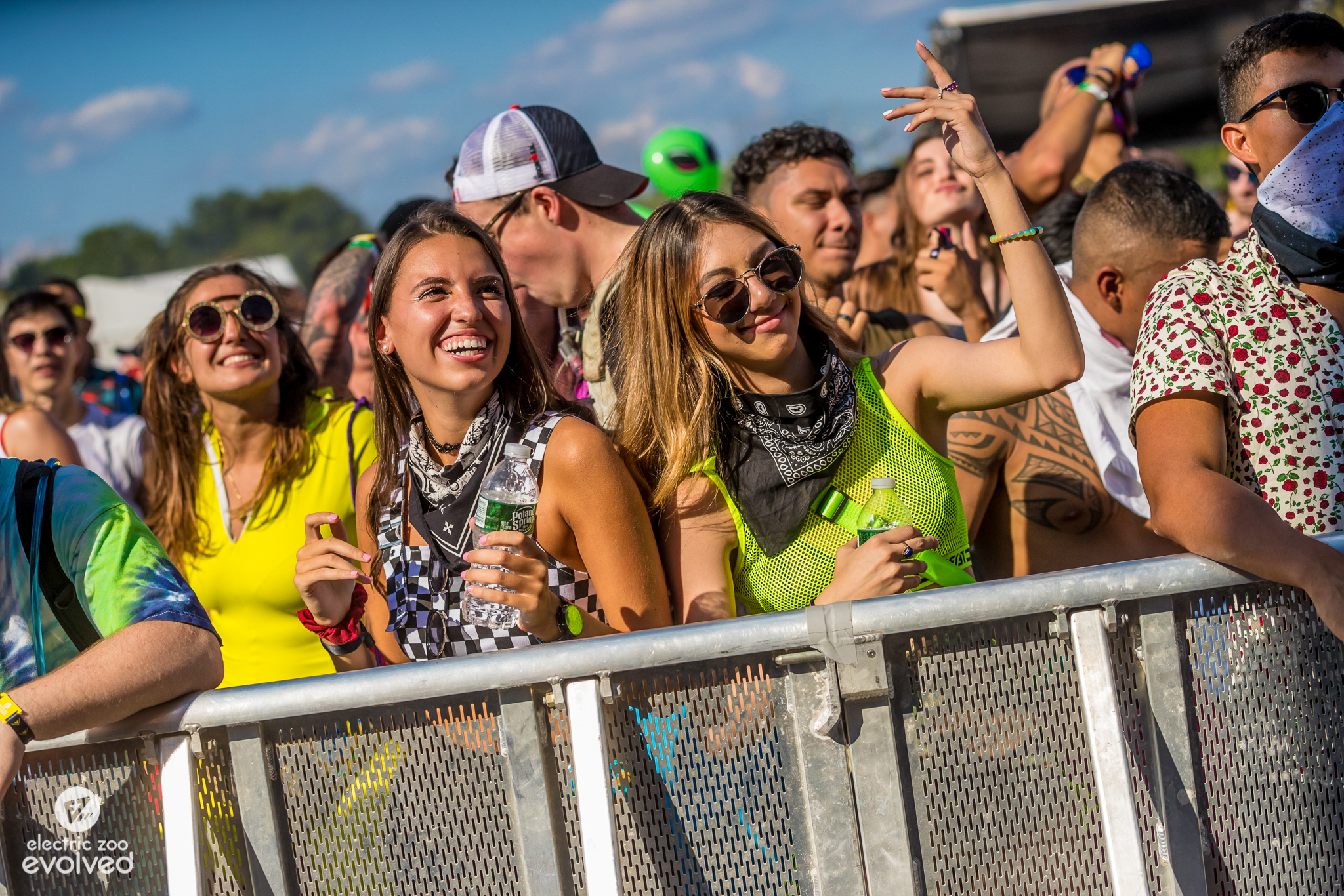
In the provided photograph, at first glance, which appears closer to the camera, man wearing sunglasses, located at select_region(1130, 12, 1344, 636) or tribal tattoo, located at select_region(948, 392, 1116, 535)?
man wearing sunglasses, located at select_region(1130, 12, 1344, 636)

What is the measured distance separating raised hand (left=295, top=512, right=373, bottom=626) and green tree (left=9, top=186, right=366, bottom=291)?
368 feet

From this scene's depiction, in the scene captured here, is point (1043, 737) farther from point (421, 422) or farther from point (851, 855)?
point (421, 422)

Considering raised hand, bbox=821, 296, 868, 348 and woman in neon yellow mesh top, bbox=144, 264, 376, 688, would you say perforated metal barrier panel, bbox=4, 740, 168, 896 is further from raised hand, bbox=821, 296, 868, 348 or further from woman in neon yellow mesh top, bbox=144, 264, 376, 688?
raised hand, bbox=821, 296, 868, 348

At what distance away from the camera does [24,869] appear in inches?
72.7

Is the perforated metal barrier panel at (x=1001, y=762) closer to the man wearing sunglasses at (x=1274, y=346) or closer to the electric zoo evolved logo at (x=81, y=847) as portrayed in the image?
the man wearing sunglasses at (x=1274, y=346)

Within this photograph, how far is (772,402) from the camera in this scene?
254cm

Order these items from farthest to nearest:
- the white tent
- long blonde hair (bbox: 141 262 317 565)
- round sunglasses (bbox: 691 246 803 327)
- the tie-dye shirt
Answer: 1. the white tent
2. long blonde hair (bbox: 141 262 317 565)
3. round sunglasses (bbox: 691 246 803 327)
4. the tie-dye shirt

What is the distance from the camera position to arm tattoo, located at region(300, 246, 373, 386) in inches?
194

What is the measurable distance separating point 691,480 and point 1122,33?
1118 centimetres

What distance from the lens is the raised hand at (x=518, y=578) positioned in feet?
6.79

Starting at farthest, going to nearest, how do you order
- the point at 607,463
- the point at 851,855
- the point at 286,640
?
the point at 286,640 < the point at 607,463 < the point at 851,855

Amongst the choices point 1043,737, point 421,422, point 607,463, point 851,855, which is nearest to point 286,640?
point 421,422

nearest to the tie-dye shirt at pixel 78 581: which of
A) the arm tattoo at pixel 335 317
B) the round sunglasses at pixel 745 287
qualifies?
the round sunglasses at pixel 745 287

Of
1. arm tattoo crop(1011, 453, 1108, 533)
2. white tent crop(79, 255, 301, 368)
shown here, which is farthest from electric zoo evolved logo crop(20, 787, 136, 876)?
white tent crop(79, 255, 301, 368)
